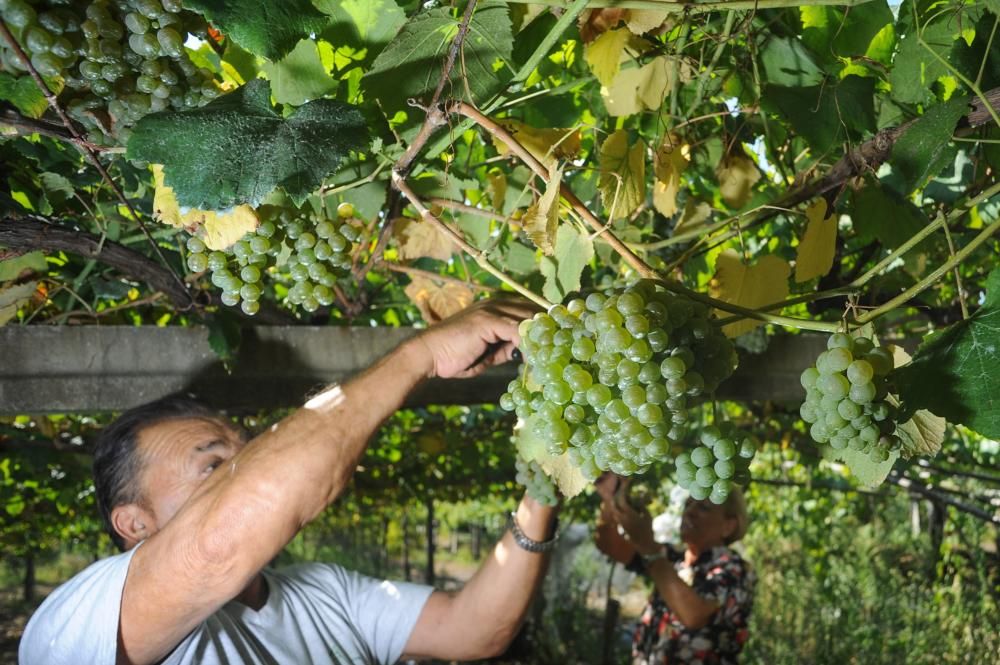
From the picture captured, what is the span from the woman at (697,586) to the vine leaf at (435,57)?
6.99ft

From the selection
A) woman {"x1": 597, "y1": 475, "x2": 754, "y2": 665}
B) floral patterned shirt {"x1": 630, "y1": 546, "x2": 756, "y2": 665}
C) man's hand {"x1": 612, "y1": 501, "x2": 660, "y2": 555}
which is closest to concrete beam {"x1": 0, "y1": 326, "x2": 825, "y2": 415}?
woman {"x1": 597, "y1": 475, "x2": 754, "y2": 665}

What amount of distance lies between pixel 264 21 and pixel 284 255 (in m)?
0.40

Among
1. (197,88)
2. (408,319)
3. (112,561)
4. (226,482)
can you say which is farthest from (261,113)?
(408,319)

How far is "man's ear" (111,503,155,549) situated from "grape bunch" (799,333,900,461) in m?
1.54

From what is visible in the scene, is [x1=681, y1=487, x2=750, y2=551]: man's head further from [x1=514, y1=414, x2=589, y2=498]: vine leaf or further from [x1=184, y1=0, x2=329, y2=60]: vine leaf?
[x1=184, y1=0, x2=329, y2=60]: vine leaf

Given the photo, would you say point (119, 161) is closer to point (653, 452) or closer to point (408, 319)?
point (653, 452)

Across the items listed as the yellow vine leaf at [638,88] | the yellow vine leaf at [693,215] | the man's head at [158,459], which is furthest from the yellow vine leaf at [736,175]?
the man's head at [158,459]

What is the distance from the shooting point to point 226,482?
1.22 meters

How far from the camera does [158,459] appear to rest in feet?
5.52

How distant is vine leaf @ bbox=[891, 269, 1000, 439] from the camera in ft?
2.27

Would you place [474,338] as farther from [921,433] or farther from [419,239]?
[921,433]

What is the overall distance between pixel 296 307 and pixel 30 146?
0.80 meters

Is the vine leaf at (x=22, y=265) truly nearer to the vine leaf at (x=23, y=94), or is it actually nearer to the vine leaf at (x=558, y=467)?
→ the vine leaf at (x=23, y=94)

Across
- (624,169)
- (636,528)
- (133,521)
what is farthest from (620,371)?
(636,528)
